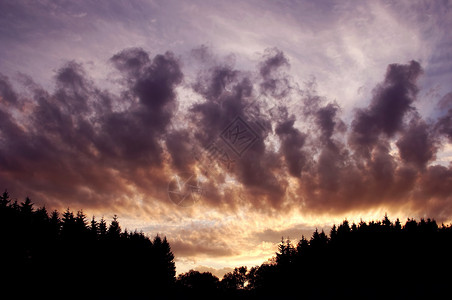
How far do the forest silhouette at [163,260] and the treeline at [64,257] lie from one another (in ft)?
0.63

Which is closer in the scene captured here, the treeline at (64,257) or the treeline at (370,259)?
the treeline at (64,257)

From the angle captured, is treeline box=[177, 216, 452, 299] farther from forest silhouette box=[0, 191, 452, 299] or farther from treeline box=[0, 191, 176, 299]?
treeline box=[0, 191, 176, 299]

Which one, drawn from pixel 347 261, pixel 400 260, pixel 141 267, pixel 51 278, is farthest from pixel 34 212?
pixel 400 260

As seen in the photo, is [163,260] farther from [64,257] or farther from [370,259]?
[370,259]

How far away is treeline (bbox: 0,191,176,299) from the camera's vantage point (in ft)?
207

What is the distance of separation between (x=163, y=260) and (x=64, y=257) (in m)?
63.4

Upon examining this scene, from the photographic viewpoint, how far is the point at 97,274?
8119cm

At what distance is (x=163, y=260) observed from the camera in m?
133

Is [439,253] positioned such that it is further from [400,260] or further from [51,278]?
[51,278]

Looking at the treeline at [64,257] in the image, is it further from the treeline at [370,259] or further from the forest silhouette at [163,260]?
Result: the treeline at [370,259]

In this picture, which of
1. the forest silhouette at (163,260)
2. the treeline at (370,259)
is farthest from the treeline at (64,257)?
the treeline at (370,259)

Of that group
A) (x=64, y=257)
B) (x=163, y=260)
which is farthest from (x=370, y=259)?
(x=64, y=257)

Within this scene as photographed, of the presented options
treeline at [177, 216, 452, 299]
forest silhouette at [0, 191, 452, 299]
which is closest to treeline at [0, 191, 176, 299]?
forest silhouette at [0, 191, 452, 299]

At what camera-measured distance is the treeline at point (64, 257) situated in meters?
63.1
